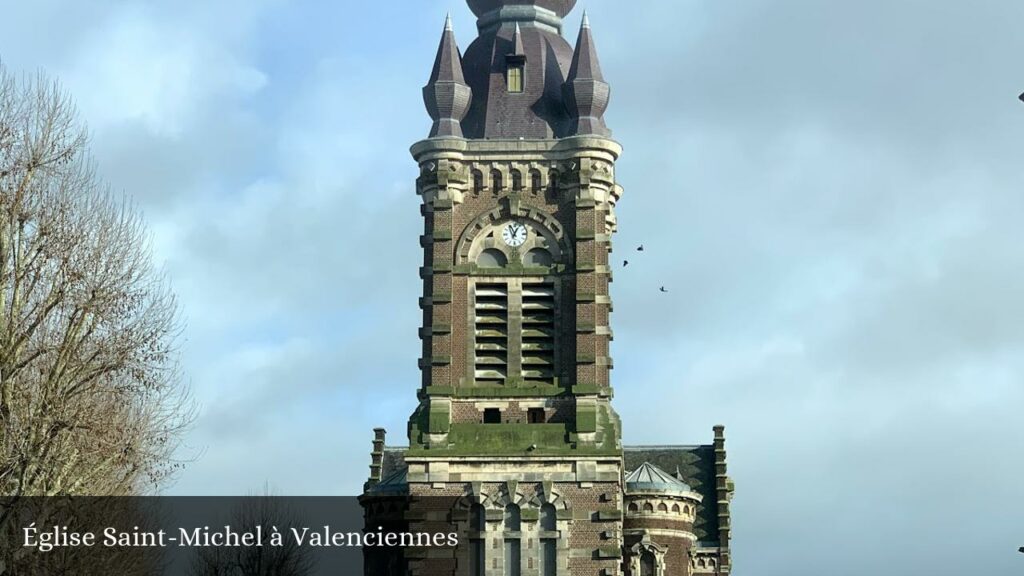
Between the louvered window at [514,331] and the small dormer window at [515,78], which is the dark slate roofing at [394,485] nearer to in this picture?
the louvered window at [514,331]

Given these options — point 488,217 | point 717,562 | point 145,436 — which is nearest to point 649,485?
point 717,562

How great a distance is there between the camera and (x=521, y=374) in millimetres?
58188

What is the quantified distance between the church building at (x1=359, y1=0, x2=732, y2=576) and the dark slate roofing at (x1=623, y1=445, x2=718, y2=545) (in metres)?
9.51

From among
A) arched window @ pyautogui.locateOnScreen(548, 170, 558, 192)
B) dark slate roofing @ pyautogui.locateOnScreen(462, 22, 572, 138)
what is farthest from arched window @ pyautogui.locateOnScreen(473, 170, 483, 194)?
arched window @ pyautogui.locateOnScreen(548, 170, 558, 192)

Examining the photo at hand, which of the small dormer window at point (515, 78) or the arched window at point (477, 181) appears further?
the small dormer window at point (515, 78)

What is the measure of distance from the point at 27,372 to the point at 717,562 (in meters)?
37.3

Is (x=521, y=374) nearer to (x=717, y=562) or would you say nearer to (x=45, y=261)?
(x=717, y=562)

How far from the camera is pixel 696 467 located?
2926 inches

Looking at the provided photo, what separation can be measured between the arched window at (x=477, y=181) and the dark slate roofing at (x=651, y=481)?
12194 millimetres

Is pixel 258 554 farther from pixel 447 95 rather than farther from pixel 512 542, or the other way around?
pixel 447 95

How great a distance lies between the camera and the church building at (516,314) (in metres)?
56.6

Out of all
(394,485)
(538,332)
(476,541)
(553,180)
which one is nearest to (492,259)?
(538,332)

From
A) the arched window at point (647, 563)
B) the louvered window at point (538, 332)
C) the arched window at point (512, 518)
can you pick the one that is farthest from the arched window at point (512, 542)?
the arched window at point (647, 563)

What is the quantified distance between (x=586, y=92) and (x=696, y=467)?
2003 cm
